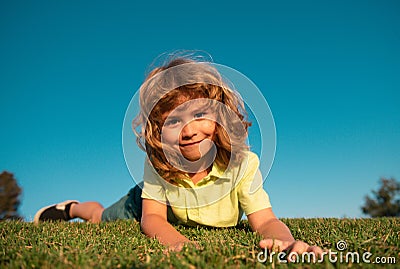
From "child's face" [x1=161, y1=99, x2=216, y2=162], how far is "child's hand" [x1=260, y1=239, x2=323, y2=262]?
1727 mm

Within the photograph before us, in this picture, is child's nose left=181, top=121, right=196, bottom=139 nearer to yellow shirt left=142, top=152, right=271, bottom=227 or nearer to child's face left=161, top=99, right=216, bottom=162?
child's face left=161, top=99, right=216, bottom=162

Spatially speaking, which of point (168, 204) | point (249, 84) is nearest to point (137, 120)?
point (168, 204)

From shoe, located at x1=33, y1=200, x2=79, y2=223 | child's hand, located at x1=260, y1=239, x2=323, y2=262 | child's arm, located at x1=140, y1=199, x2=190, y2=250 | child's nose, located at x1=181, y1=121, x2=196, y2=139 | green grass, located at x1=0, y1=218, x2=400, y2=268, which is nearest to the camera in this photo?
green grass, located at x1=0, y1=218, x2=400, y2=268

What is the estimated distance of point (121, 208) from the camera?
6.11 m

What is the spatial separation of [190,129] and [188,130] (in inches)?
1.1

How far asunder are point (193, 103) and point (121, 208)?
271 centimetres

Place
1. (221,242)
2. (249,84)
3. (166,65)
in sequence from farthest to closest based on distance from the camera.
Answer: (166,65), (249,84), (221,242)

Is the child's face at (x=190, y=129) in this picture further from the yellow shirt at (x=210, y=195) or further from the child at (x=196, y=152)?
the yellow shirt at (x=210, y=195)

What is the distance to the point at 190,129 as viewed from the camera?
398 centimetres

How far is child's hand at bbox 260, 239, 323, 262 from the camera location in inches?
89.8

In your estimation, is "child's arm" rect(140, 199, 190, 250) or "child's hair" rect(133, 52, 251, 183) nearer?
"child's arm" rect(140, 199, 190, 250)

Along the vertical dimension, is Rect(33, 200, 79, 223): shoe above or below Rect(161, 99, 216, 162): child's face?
below

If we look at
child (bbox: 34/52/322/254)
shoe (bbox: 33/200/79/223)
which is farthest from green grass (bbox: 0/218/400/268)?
shoe (bbox: 33/200/79/223)

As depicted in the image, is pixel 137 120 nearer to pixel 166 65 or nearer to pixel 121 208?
pixel 166 65
